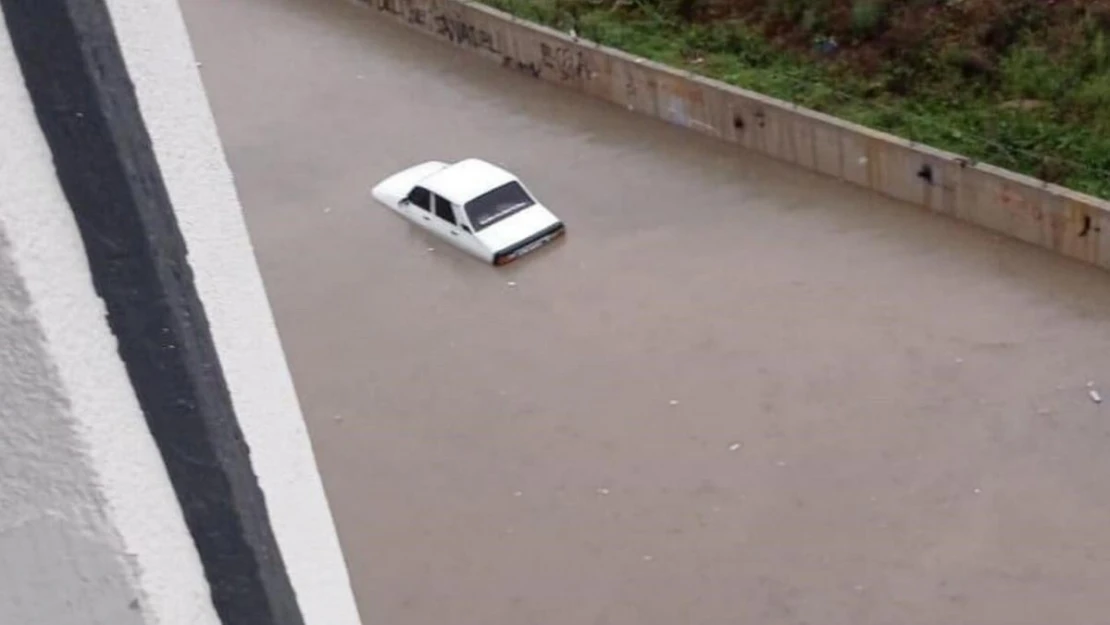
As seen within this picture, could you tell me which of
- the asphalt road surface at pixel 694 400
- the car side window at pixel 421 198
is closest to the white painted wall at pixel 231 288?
the asphalt road surface at pixel 694 400

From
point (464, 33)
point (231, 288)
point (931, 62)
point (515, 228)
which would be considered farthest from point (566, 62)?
point (231, 288)

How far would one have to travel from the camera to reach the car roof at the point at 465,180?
9898mm

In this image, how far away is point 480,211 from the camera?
9.83 metres

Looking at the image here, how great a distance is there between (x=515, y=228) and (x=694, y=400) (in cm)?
225

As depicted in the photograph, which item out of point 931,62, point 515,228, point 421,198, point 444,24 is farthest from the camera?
point 444,24

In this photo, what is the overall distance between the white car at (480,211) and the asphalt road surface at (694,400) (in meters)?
0.15

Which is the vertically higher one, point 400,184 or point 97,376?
point 97,376

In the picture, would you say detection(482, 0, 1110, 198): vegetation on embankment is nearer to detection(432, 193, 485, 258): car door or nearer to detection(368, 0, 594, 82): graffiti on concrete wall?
detection(368, 0, 594, 82): graffiti on concrete wall

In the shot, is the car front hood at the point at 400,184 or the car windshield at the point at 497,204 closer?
the car windshield at the point at 497,204

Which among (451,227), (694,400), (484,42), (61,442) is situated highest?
(61,442)

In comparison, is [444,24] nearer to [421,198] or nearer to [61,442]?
[421,198]

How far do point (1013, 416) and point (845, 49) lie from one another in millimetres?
4273

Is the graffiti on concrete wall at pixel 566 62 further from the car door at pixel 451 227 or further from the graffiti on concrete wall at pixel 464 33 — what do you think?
the car door at pixel 451 227

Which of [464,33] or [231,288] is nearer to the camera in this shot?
[231,288]
